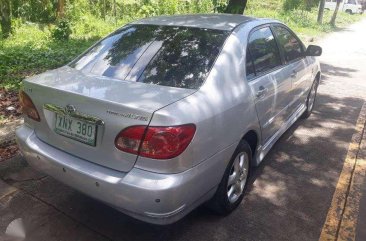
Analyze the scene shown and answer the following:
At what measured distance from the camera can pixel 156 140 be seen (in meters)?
2.31

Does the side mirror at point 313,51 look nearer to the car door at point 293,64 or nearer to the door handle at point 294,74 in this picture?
the car door at point 293,64

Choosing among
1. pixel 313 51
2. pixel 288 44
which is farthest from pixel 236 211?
pixel 313 51

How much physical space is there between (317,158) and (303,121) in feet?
4.54

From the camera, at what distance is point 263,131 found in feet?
11.7

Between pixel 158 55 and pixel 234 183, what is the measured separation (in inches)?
51.4

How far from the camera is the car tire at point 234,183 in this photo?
3025mm

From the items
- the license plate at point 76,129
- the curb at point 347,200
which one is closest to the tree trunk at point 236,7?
the curb at point 347,200

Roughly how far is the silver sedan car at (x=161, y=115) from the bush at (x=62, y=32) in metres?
7.80

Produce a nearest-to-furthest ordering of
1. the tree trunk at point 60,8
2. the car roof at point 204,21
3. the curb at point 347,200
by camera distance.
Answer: the curb at point 347,200
the car roof at point 204,21
the tree trunk at point 60,8

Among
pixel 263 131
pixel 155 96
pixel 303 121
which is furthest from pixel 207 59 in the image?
pixel 303 121

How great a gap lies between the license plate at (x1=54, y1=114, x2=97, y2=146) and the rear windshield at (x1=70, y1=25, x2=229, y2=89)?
537 mm

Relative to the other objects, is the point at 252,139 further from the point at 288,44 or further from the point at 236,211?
the point at 288,44

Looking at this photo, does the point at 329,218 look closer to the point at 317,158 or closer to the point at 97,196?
the point at 317,158

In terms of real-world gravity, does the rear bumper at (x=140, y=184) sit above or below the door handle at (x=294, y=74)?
below
